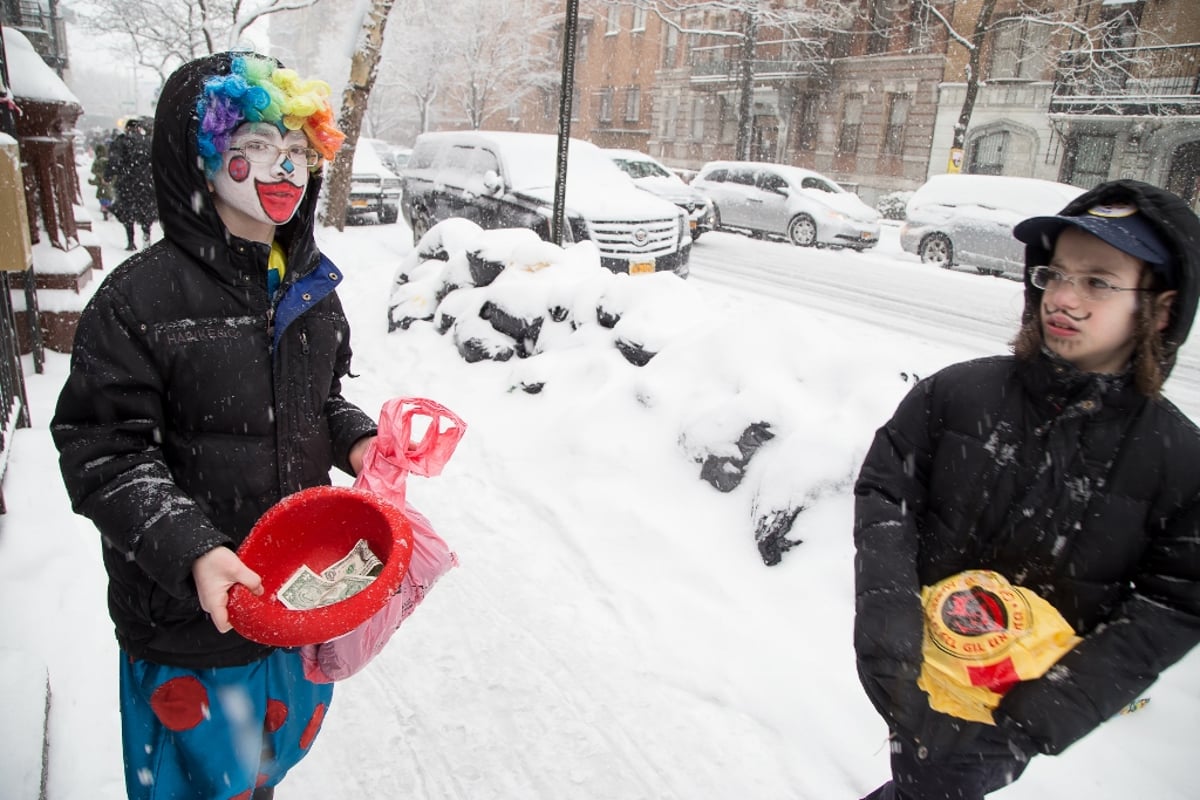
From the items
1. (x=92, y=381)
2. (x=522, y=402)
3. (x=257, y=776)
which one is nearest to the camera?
(x=92, y=381)

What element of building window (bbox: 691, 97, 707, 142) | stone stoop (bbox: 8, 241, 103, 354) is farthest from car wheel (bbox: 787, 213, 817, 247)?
building window (bbox: 691, 97, 707, 142)

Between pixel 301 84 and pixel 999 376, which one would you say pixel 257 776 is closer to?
pixel 301 84

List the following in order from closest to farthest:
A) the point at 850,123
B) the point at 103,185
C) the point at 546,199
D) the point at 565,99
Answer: the point at 565,99 → the point at 546,199 → the point at 103,185 → the point at 850,123

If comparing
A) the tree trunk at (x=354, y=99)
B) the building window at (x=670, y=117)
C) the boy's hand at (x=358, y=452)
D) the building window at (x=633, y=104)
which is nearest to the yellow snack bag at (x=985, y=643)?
the boy's hand at (x=358, y=452)

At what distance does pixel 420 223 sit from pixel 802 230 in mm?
8568

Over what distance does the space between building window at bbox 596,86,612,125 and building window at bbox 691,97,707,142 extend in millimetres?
7146

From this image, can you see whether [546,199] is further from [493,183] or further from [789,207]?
[789,207]

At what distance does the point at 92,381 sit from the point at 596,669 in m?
2.21

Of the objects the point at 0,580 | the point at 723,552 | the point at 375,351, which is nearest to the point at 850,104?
the point at 375,351

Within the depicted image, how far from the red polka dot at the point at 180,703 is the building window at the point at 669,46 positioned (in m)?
39.4

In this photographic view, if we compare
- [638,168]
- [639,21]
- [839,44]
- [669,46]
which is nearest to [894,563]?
[638,168]

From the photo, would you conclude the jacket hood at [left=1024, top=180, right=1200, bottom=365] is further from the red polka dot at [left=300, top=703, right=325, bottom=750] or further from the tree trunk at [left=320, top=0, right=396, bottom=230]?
the tree trunk at [left=320, top=0, right=396, bottom=230]

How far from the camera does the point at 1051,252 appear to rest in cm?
192

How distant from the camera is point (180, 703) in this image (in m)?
1.66
